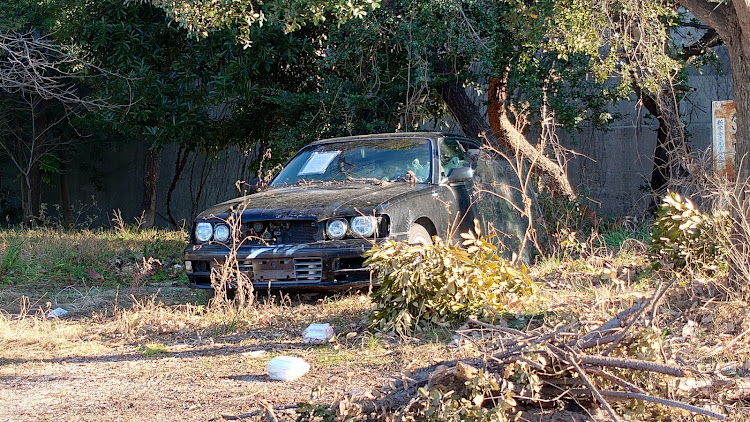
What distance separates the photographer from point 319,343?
5492 mm

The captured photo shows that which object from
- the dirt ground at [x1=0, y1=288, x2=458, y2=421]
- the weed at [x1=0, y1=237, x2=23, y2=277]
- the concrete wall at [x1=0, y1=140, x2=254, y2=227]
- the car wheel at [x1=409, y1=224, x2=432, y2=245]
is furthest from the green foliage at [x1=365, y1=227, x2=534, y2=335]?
the concrete wall at [x1=0, y1=140, x2=254, y2=227]

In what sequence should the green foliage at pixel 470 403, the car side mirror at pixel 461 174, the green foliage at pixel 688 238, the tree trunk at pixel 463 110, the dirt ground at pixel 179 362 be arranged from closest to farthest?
the green foliage at pixel 470 403
the dirt ground at pixel 179 362
the green foliage at pixel 688 238
the car side mirror at pixel 461 174
the tree trunk at pixel 463 110

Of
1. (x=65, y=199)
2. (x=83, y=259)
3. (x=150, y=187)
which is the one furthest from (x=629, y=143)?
(x=65, y=199)

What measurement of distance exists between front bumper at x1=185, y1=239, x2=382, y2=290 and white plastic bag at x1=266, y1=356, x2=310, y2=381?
168cm

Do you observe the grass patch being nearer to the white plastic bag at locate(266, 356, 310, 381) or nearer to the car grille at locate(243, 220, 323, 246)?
the car grille at locate(243, 220, 323, 246)

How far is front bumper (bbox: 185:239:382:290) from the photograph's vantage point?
6.43 meters

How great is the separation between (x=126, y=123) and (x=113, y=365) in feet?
24.3

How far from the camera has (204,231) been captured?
7.03m

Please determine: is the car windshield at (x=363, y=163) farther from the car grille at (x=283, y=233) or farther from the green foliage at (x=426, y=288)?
the green foliage at (x=426, y=288)

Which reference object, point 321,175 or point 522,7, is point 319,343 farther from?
point 522,7

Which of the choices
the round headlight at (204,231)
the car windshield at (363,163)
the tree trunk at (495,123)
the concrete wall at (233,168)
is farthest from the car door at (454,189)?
the concrete wall at (233,168)

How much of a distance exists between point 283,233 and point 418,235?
1117 mm

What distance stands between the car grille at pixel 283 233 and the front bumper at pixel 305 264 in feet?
0.24

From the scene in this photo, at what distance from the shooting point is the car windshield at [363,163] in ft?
25.0
